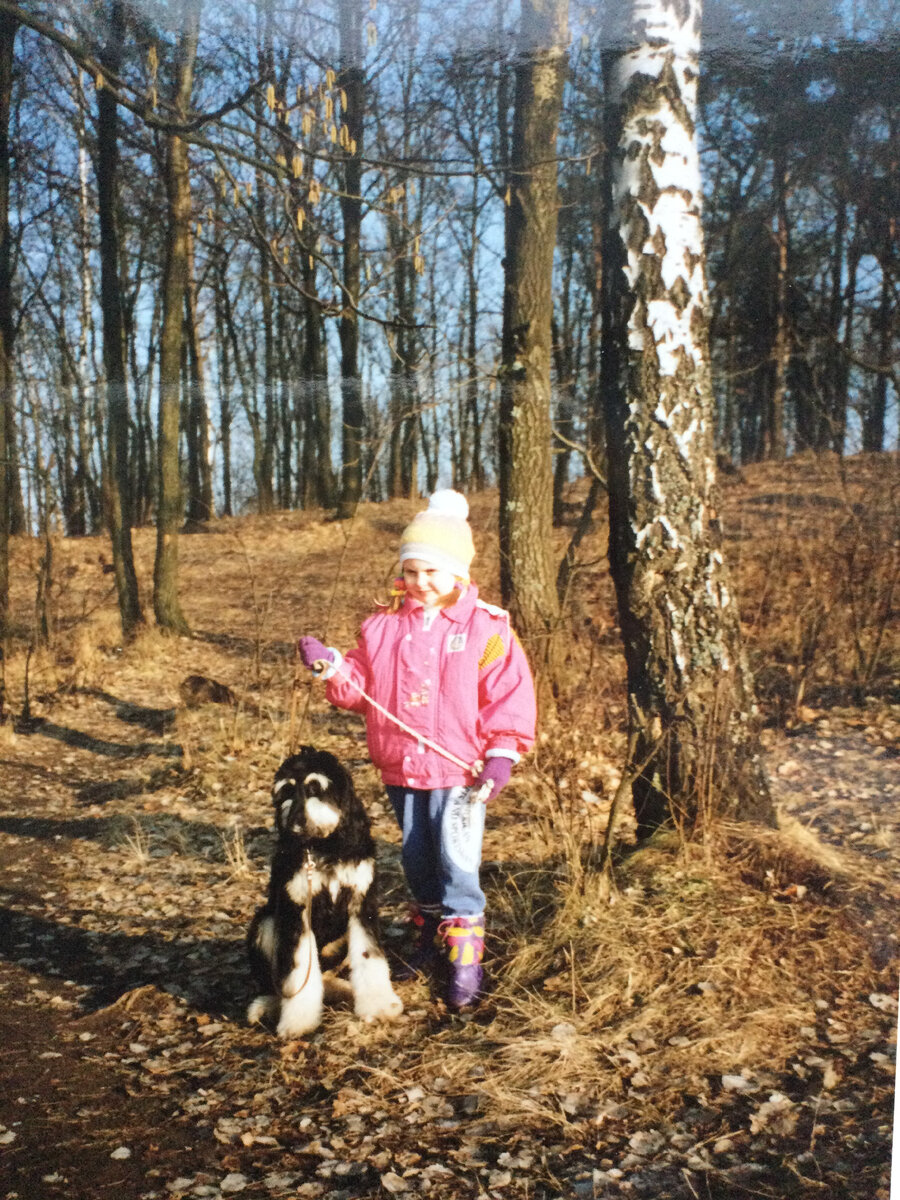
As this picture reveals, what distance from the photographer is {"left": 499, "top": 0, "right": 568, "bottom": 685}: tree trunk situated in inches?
127

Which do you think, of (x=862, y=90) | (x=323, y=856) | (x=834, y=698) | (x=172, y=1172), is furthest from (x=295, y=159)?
(x=834, y=698)

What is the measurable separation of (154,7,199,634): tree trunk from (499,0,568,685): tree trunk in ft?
3.99

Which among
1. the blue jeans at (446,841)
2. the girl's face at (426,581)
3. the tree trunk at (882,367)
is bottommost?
the blue jeans at (446,841)

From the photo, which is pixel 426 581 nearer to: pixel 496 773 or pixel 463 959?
pixel 496 773

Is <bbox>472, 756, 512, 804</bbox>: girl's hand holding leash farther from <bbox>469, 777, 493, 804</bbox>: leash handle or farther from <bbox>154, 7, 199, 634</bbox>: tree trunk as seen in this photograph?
<bbox>154, 7, 199, 634</bbox>: tree trunk

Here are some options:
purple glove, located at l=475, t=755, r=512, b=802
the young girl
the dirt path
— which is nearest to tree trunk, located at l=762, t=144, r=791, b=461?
the dirt path

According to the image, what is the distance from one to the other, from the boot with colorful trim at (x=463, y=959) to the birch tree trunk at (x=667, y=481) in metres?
0.81

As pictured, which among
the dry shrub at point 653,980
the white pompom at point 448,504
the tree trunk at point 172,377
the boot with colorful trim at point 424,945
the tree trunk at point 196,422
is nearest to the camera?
the dry shrub at point 653,980

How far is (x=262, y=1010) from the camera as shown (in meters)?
2.77

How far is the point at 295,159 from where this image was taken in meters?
3.39

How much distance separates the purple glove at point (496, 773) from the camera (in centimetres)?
266

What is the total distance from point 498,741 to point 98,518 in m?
3.07

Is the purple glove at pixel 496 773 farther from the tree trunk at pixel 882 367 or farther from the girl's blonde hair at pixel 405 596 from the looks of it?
the tree trunk at pixel 882 367

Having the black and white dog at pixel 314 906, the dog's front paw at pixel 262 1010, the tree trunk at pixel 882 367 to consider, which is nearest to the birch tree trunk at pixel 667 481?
the tree trunk at pixel 882 367
